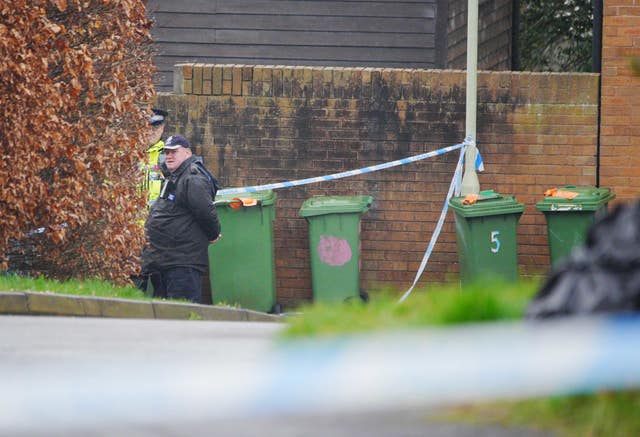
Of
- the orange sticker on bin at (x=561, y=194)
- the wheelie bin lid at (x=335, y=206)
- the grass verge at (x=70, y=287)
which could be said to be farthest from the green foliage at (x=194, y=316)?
the orange sticker on bin at (x=561, y=194)

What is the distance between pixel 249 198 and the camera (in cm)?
1120

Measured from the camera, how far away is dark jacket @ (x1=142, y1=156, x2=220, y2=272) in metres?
10.0

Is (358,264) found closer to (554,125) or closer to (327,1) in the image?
(554,125)

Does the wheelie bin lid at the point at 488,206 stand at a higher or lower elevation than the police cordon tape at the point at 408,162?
lower

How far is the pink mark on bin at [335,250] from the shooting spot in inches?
444

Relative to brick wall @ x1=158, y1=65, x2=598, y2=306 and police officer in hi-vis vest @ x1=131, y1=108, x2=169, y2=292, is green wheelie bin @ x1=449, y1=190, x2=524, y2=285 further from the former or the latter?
police officer in hi-vis vest @ x1=131, y1=108, x2=169, y2=292

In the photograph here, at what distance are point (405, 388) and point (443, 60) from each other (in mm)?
11996

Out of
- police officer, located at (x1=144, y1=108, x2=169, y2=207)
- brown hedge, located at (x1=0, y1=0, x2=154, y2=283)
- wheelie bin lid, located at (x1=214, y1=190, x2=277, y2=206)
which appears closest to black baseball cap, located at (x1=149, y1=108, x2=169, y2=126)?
police officer, located at (x1=144, y1=108, x2=169, y2=207)

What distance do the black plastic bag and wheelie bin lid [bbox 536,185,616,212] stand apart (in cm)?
767

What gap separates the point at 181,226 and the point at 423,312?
5822 millimetres

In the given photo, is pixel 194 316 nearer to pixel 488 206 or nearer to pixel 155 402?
pixel 488 206

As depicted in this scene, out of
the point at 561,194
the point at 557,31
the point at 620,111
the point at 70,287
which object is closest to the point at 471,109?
the point at 561,194

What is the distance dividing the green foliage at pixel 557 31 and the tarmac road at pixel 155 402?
41.1 feet

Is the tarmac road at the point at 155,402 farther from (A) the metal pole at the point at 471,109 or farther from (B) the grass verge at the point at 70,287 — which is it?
(A) the metal pole at the point at 471,109
